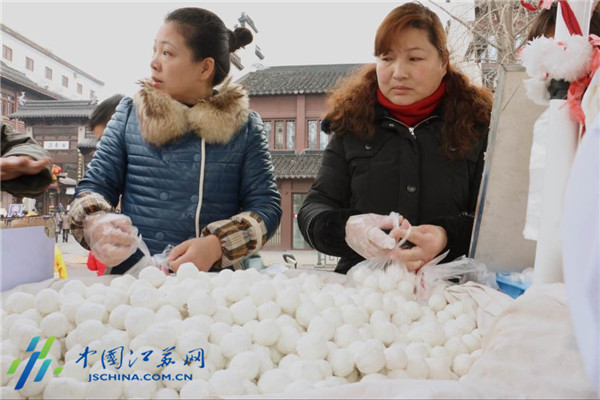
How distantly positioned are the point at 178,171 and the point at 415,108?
2.27 feet

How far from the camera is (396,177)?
52.5 inches

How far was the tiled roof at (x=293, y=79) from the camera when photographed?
1565cm

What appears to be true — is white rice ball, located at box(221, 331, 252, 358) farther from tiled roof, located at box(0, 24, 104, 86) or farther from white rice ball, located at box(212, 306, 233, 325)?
tiled roof, located at box(0, 24, 104, 86)

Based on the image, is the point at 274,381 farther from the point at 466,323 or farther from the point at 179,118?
the point at 179,118

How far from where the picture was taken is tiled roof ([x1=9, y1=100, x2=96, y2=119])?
1994 centimetres

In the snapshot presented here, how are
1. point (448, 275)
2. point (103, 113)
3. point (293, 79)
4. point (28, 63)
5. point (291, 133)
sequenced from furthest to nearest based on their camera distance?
point (28, 63) < point (293, 79) < point (291, 133) < point (103, 113) < point (448, 275)

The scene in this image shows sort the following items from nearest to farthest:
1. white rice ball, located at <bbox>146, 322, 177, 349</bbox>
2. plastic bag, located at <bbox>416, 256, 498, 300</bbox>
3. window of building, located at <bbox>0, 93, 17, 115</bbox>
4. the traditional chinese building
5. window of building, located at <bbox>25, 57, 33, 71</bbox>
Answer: white rice ball, located at <bbox>146, 322, 177, 349</bbox>
plastic bag, located at <bbox>416, 256, 498, 300</bbox>
the traditional chinese building
window of building, located at <bbox>0, 93, 17, 115</bbox>
window of building, located at <bbox>25, 57, 33, 71</bbox>

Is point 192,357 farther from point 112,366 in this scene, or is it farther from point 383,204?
point 383,204

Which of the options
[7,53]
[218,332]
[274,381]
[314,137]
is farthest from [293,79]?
[274,381]

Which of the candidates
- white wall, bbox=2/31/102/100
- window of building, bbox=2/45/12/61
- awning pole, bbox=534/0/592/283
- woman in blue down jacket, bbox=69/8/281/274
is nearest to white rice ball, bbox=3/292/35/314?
woman in blue down jacket, bbox=69/8/281/274

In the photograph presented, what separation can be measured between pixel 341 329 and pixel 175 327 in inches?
9.2

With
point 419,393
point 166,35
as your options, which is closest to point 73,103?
point 166,35

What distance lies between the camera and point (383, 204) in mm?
1334

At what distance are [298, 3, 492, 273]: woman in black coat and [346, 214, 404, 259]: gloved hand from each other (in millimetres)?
135
